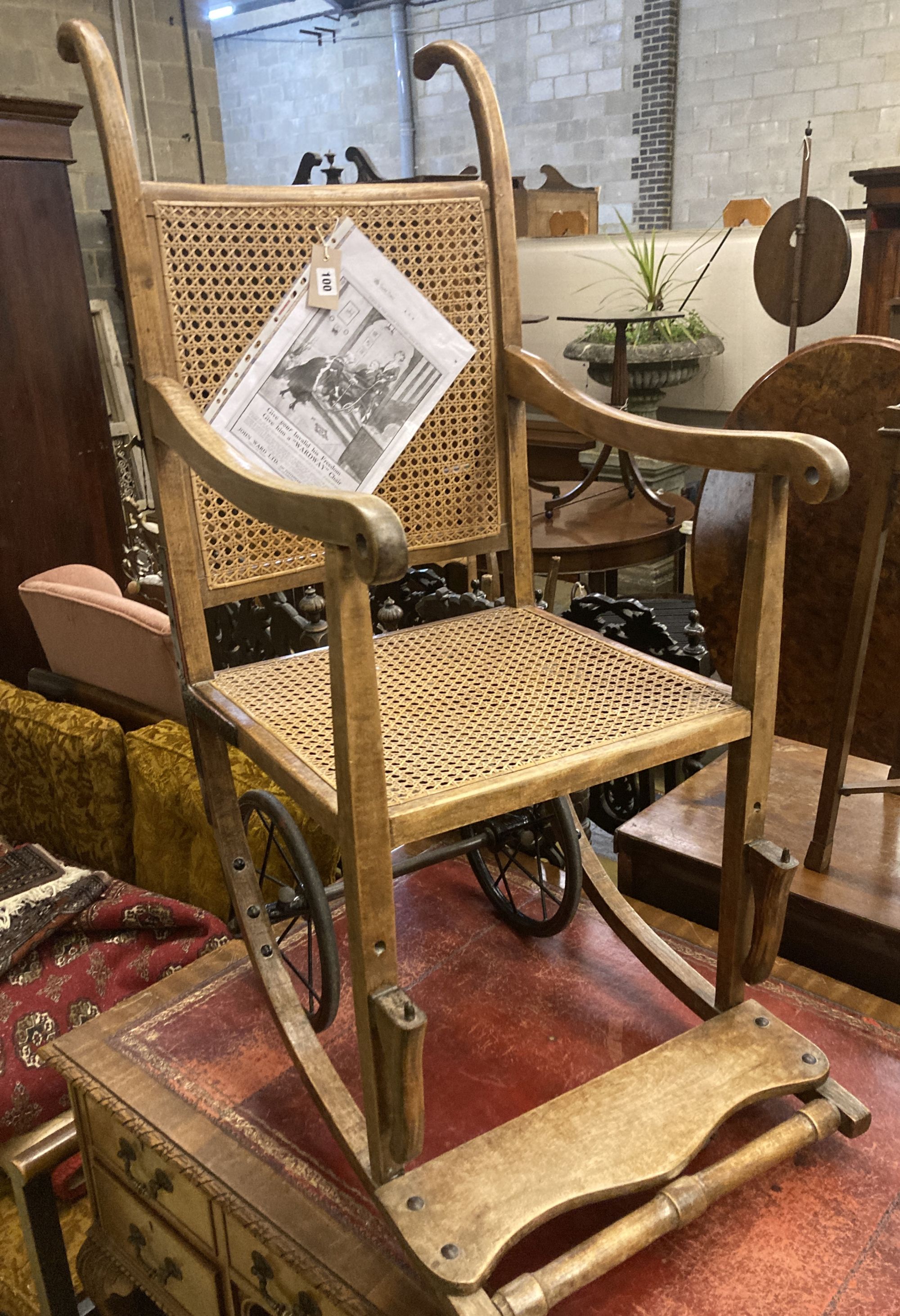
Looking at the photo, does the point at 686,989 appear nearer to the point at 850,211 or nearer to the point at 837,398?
the point at 837,398

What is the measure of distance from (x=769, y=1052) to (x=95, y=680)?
4.62 feet

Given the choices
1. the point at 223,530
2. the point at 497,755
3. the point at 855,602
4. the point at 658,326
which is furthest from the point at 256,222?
the point at 658,326

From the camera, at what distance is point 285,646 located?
213cm

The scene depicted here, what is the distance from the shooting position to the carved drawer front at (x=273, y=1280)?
3.39ft

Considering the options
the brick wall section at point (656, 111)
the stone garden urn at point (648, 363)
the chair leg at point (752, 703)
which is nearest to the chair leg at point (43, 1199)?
the chair leg at point (752, 703)

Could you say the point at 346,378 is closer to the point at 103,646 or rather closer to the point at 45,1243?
the point at 103,646

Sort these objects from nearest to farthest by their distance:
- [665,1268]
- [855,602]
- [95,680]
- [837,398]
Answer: [665,1268]
[855,602]
[837,398]
[95,680]

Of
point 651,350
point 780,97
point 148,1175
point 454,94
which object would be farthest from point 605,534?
point 454,94

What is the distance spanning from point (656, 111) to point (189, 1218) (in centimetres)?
878

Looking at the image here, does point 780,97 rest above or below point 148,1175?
above

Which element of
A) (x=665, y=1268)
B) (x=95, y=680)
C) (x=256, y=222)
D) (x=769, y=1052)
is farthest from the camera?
(x=95, y=680)

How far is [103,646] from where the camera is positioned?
1861 mm

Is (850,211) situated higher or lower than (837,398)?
higher

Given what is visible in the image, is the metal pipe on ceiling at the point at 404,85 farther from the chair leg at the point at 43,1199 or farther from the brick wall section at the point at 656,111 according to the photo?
the chair leg at the point at 43,1199
